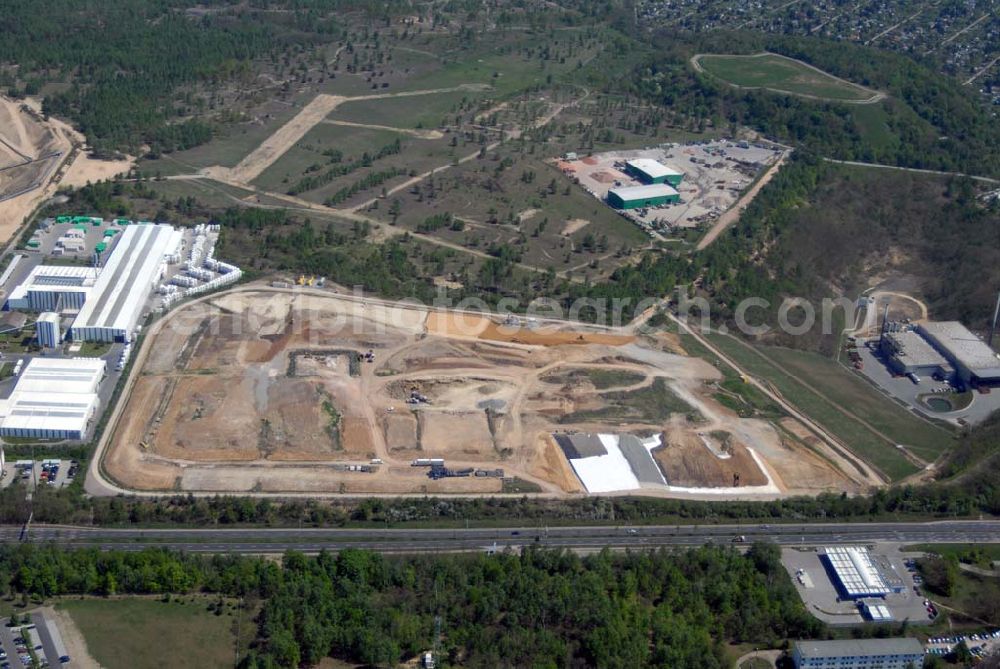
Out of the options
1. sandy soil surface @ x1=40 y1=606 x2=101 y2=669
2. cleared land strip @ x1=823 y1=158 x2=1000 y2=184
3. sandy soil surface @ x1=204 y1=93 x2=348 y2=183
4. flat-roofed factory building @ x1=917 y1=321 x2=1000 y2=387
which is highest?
cleared land strip @ x1=823 y1=158 x2=1000 y2=184

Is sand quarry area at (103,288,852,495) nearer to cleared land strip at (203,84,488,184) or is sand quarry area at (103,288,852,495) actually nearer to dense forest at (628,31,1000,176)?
cleared land strip at (203,84,488,184)

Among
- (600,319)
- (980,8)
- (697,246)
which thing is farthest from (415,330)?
(980,8)

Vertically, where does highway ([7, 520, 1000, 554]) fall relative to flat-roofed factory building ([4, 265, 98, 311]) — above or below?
below

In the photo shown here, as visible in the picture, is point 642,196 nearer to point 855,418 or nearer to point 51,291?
point 855,418

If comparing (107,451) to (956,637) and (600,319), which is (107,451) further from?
(956,637)

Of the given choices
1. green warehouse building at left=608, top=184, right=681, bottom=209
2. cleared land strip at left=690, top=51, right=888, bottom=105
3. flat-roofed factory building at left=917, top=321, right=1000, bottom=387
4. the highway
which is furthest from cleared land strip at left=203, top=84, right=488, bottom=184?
flat-roofed factory building at left=917, top=321, right=1000, bottom=387

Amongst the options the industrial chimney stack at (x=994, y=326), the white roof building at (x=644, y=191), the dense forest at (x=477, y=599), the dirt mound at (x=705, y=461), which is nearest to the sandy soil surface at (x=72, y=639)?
the dense forest at (x=477, y=599)
